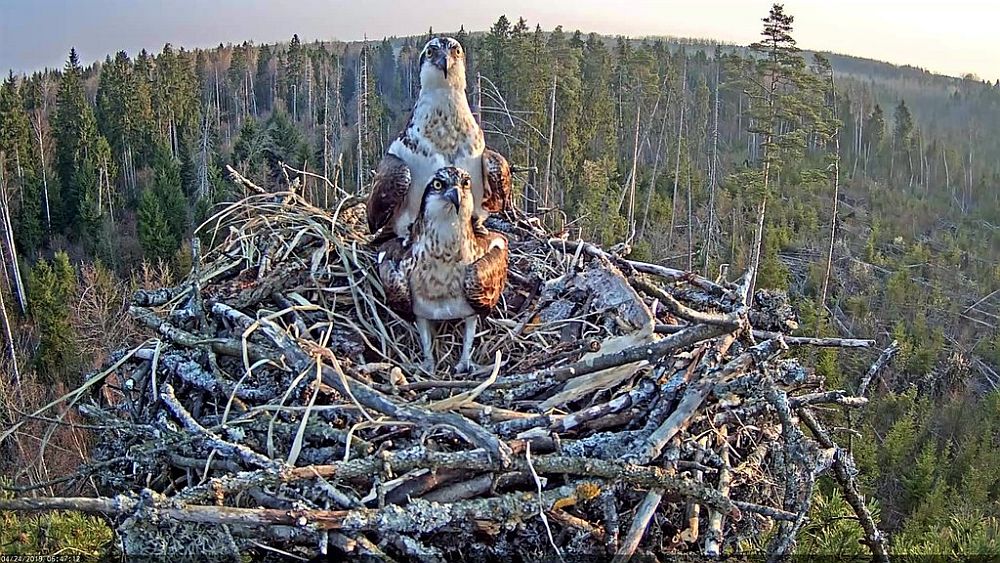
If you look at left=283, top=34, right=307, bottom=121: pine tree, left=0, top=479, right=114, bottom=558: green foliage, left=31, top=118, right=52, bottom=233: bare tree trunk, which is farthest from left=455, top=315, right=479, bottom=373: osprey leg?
left=283, top=34, right=307, bottom=121: pine tree

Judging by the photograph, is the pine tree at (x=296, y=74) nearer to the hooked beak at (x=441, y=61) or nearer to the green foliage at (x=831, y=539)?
the hooked beak at (x=441, y=61)

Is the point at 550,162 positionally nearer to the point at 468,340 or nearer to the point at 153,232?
the point at 153,232

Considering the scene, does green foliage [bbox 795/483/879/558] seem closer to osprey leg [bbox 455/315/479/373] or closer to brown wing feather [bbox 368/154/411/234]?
osprey leg [bbox 455/315/479/373]

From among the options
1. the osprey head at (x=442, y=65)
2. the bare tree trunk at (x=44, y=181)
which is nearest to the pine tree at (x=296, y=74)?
the bare tree trunk at (x=44, y=181)

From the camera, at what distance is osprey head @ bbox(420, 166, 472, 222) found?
3.35 m

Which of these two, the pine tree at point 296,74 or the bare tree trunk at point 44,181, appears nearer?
the bare tree trunk at point 44,181

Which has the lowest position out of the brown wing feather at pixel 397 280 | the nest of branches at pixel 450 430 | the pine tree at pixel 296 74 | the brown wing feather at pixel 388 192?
the nest of branches at pixel 450 430

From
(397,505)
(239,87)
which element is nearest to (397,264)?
(397,505)

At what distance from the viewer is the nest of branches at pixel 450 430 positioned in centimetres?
226

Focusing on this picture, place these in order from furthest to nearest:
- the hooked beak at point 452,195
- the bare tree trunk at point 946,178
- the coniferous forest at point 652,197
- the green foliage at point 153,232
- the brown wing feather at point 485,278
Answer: the bare tree trunk at point 946,178, the green foliage at point 153,232, the coniferous forest at point 652,197, the brown wing feather at point 485,278, the hooked beak at point 452,195

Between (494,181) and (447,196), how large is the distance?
745 mm

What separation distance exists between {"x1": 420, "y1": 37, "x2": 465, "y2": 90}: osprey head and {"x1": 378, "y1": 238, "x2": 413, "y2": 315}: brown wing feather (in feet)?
2.97

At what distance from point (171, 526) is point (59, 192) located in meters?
38.2

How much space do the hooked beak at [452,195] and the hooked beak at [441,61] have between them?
851mm
